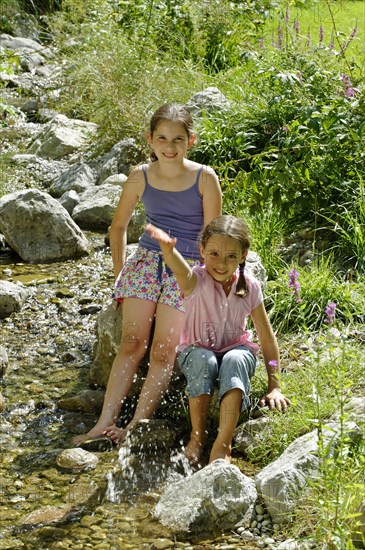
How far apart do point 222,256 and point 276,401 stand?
71 cm

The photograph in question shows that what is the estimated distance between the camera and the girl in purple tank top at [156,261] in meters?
4.26

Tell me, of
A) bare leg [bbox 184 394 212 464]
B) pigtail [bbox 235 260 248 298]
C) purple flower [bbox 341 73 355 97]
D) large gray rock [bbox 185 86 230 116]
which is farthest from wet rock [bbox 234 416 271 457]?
large gray rock [bbox 185 86 230 116]

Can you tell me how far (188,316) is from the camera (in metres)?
4.08

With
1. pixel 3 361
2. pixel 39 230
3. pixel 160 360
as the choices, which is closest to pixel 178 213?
pixel 160 360

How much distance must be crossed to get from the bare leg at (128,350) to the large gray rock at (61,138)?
5.34 metres

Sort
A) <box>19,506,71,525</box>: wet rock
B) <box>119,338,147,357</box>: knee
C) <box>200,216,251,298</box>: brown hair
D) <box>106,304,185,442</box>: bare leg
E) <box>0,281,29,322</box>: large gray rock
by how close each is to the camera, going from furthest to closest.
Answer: <box>0,281,29,322</box>: large gray rock, <box>119,338,147,357</box>: knee, <box>106,304,185,442</box>: bare leg, <box>200,216,251,298</box>: brown hair, <box>19,506,71,525</box>: wet rock

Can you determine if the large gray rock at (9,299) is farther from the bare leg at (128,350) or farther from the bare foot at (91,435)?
the bare foot at (91,435)

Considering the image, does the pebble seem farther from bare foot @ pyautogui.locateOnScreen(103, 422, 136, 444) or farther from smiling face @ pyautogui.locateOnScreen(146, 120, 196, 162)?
smiling face @ pyautogui.locateOnScreen(146, 120, 196, 162)

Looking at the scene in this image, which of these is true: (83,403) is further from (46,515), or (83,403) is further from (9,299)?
(9,299)

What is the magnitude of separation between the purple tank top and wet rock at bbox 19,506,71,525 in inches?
59.6

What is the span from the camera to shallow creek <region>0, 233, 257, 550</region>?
3379 millimetres

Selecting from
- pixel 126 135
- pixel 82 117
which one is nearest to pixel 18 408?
pixel 126 135

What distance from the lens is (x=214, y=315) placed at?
13.3 feet

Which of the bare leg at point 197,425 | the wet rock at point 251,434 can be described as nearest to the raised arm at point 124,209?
the bare leg at point 197,425
